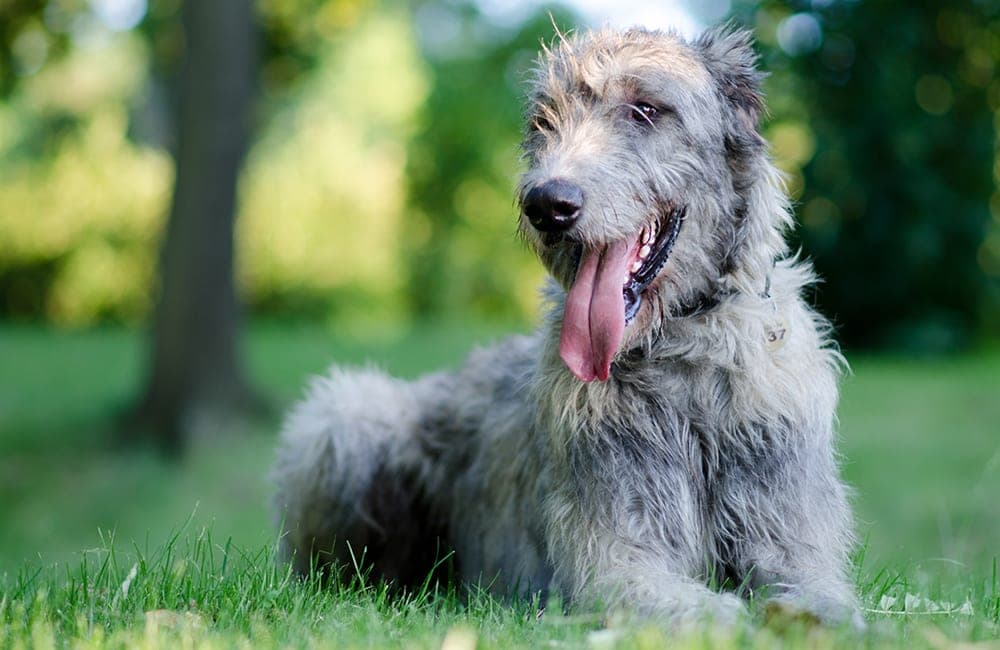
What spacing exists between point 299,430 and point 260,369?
1144 centimetres

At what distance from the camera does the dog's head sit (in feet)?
14.6

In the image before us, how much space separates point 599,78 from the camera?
4.72 m

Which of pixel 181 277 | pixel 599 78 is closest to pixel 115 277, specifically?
pixel 181 277

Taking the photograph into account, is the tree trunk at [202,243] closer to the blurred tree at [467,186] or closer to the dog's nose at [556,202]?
the dog's nose at [556,202]

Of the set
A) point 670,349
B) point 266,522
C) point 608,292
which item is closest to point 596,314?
point 608,292

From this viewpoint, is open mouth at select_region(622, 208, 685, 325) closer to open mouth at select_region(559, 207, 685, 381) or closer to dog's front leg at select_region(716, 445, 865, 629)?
open mouth at select_region(559, 207, 685, 381)

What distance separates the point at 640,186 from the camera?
14.8 ft

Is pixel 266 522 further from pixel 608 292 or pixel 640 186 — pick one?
pixel 640 186

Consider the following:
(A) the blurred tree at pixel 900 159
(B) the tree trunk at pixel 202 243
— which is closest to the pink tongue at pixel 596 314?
(B) the tree trunk at pixel 202 243

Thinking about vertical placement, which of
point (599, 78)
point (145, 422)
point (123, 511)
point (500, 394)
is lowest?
point (123, 511)

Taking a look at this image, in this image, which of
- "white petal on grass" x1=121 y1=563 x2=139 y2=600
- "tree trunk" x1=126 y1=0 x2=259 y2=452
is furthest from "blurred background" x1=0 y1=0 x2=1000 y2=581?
"white petal on grass" x1=121 y1=563 x2=139 y2=600

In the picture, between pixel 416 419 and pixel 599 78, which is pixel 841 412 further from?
pixel 599 78

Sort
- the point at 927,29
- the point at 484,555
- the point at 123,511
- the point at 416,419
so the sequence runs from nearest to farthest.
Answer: the point at 484,555, the point at 416,419, the point at 123,511, the point at 927,29

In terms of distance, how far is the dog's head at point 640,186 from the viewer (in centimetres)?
445
